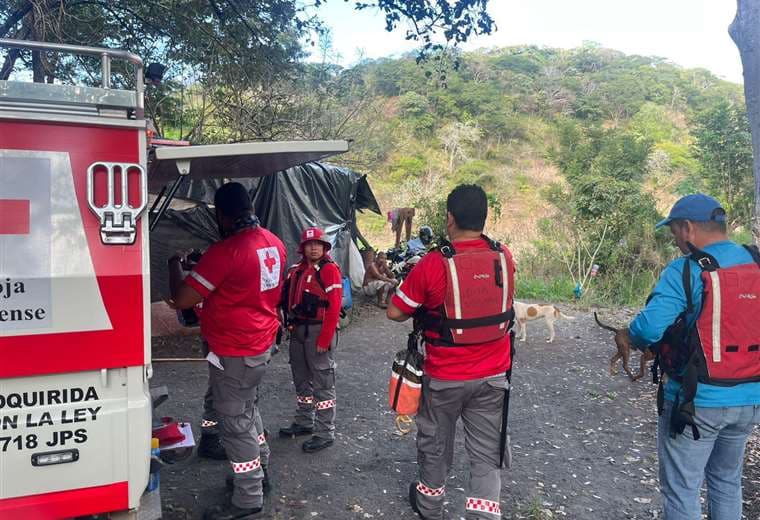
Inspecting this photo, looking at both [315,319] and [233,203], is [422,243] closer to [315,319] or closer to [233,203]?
[315,319]

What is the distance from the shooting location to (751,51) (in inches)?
179

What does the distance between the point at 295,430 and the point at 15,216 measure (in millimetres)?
3255

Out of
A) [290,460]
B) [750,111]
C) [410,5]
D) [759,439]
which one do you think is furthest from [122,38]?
[759,439]

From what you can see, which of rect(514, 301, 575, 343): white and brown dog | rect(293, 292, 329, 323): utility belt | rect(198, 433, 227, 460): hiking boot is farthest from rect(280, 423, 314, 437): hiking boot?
rect(514, 301, 575, 343): white and brown dog

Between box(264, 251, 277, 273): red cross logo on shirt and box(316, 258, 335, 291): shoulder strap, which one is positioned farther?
box(316, 258, 335, 291): shoulder strap

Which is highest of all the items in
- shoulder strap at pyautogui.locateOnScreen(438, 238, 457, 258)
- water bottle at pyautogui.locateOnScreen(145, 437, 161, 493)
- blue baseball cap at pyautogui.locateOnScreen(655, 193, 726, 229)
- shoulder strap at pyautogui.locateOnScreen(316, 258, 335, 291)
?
blue baseball cap at pyautogui.locateOnScreen(655, 193, 726, 229)

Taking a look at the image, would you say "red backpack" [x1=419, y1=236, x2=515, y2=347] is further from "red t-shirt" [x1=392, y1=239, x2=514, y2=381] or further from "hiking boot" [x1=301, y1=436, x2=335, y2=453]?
"hiking boot" [x1=301, y1=436, x2=335, y2=453]

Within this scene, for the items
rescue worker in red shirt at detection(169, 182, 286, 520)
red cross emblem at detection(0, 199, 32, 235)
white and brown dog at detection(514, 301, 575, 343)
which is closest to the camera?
red cross emblem at detection(0, 199, 32, 235)

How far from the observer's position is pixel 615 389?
253 inches

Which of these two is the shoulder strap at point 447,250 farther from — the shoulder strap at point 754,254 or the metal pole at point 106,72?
the metal pole at point 106,72

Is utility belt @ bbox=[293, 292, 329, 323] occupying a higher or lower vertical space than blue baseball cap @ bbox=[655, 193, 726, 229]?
lower

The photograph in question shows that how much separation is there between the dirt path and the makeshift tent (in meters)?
1.42

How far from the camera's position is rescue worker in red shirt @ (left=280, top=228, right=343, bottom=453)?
175 inches

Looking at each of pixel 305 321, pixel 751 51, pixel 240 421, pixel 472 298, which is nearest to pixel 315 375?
pixel 305 321
